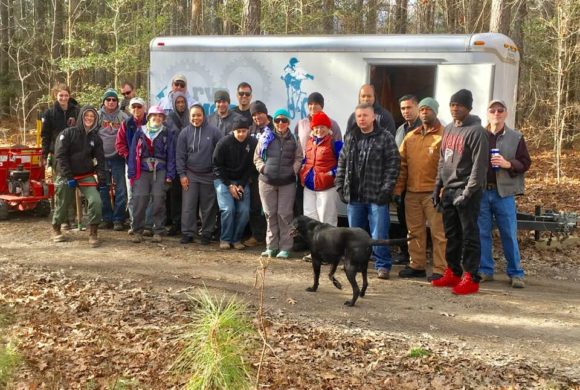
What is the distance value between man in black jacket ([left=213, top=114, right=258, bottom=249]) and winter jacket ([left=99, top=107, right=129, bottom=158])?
184cm

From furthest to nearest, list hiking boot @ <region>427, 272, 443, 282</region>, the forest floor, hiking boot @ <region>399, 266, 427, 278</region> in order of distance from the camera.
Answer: hiking boot @ <region>399, 266, 427, 278</region> < hiking boot @ <region>427, 272, 443, 282</region> < the forest floor

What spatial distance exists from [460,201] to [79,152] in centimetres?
509

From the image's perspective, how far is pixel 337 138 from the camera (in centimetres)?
760

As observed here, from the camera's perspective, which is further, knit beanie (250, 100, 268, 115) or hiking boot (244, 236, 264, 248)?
hiking boot (244, 236, 264, 248)

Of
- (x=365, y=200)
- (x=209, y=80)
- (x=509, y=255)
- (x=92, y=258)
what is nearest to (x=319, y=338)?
(x=365, y=200)

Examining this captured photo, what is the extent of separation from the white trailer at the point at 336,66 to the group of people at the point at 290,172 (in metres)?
0.52

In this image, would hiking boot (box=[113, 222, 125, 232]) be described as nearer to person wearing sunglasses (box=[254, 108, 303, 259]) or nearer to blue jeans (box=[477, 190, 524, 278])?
person wearing sunglasses (box=[254, 108, 303, 259])

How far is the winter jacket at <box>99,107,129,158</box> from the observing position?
9.12m

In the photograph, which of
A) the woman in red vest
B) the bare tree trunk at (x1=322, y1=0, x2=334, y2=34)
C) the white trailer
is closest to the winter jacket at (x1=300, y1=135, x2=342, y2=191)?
the woman in red vest

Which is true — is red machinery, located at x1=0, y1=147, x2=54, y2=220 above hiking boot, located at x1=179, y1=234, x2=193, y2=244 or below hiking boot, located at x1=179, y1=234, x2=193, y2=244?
above

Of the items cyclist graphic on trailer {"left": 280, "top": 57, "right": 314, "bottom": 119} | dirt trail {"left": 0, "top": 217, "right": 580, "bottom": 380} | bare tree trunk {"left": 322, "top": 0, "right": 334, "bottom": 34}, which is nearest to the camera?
dirt trail {"left": 0, "top": 217, "right": 580, "bottom": 380}

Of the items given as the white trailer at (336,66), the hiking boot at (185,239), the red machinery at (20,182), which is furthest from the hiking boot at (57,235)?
the white trailer at (336,66)

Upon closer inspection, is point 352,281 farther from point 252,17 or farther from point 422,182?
point 252,17

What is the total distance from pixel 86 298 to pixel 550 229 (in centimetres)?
580
